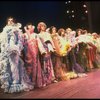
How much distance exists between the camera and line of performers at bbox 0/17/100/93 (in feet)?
13.0

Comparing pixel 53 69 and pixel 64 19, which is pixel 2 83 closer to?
pixel 53 69

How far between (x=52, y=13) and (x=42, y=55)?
602 millimetres

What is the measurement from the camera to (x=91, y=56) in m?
4.98

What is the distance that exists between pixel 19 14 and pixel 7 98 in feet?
3.56

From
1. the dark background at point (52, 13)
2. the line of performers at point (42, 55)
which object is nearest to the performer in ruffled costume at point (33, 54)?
the line of performers at point (42, 55)

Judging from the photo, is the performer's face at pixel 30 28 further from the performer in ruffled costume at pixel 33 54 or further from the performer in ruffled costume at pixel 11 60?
the performer in ruffled costume at pixel 11 60

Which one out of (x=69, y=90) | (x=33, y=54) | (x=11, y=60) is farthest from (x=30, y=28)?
(x=69, y=90)

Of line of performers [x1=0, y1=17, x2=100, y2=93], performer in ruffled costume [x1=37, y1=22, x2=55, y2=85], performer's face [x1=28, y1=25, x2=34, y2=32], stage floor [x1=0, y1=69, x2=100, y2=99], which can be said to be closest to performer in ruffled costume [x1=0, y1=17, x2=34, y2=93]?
line of performers [x1=0, y1=17, x2=100, y2=93]

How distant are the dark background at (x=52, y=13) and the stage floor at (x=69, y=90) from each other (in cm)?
79

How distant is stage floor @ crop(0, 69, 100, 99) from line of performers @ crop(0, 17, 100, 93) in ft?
0.26

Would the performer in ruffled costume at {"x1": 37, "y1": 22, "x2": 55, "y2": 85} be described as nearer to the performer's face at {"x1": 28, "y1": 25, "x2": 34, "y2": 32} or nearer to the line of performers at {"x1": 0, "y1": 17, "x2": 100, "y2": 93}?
the line of performers at {"x1": 0, "y1": 17, "x2": 100, "y2": 93}

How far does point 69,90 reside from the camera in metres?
4.17

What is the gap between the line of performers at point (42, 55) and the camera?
13.0 feet

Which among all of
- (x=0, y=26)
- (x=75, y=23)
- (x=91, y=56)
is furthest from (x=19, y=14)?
(x=91, y=56)
